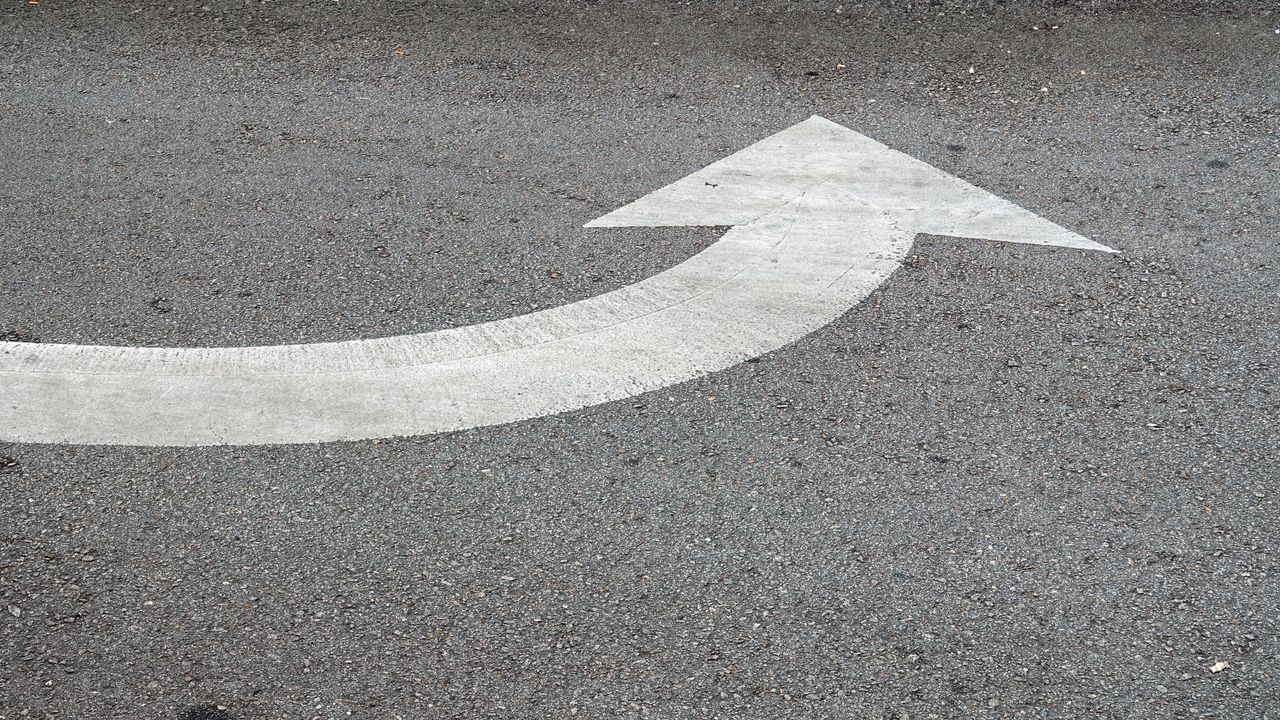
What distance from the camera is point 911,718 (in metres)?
2.56

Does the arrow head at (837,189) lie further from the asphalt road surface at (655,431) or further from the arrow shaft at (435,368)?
the arrow shaft at (435,368)

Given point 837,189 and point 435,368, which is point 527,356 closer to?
point 435,368

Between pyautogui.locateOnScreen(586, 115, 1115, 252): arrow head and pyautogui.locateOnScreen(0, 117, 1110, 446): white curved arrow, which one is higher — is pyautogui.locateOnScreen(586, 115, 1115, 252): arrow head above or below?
above

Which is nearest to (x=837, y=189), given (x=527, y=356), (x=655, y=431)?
(x=527, y=356)

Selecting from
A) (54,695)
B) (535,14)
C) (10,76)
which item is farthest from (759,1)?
(54,695)

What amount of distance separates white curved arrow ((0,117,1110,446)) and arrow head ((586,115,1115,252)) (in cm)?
1

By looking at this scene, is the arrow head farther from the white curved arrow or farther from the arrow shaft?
the arrow shaft

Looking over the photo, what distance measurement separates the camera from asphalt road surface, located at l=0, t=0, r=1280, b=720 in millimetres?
2691

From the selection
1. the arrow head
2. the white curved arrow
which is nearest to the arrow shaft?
the white curved arrow

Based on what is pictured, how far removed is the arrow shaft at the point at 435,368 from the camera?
3445mm

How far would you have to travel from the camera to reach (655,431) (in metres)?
3.42

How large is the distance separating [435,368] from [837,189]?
6.02ft

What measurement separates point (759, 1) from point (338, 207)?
2.81m

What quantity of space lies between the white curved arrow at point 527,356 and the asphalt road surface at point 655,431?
81 mm
